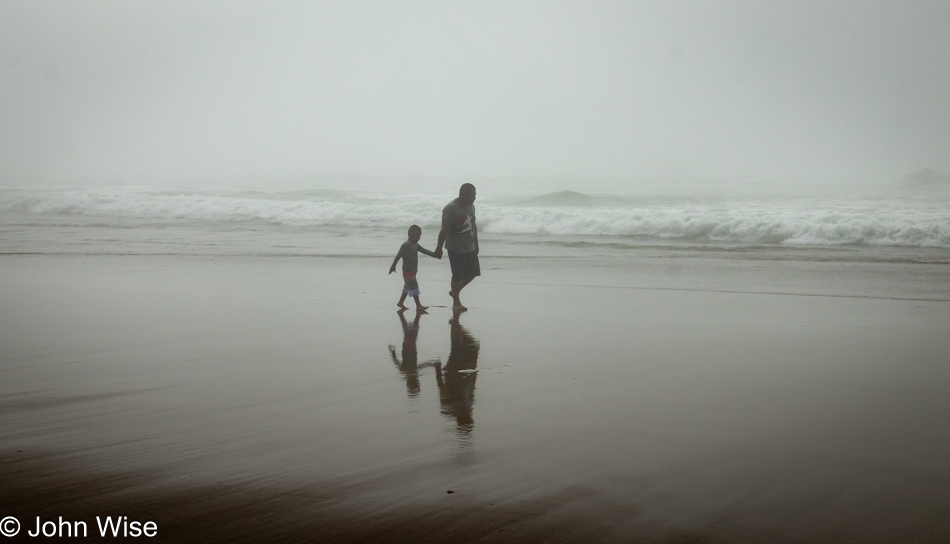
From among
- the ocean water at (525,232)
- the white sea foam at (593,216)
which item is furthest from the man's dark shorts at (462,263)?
the white sea foam at (593,216)

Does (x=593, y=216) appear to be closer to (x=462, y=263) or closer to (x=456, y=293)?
(x=462, y=263)

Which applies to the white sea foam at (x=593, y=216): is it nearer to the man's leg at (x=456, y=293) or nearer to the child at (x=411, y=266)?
the man's leg at (x=456, y=293)

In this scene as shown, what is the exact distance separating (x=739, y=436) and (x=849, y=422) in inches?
29.1

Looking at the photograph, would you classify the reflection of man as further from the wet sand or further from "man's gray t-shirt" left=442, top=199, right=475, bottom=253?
"man's gray t-shirt" left=442, top=199, right=475, bottom=253

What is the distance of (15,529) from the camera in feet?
8.96

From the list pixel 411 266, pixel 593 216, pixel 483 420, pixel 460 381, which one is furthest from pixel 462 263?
pixel 593 216

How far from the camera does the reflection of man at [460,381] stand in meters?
4.31

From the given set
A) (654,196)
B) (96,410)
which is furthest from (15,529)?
(654,196)

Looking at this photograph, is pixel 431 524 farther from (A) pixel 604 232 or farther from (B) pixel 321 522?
(A) pixel 604 232

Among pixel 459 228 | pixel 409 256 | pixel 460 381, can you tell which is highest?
pixel 459 228

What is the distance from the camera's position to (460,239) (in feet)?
29.0

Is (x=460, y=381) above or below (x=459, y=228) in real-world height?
below

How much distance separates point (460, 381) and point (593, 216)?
18.4m

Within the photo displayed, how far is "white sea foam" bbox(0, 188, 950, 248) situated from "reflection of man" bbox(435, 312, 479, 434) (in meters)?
13.3
